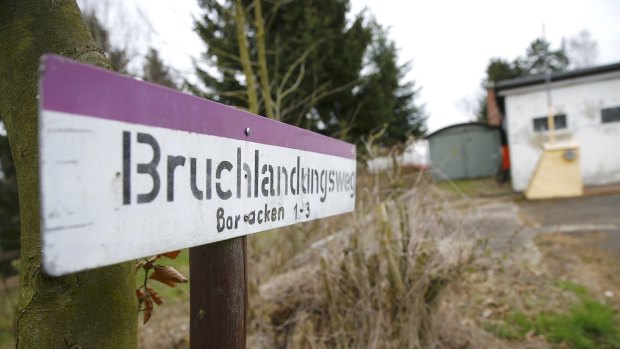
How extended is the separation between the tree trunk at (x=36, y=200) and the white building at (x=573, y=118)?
14236 mm

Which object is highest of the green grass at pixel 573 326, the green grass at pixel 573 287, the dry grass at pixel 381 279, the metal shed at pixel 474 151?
the metal shed at pixel 474 151

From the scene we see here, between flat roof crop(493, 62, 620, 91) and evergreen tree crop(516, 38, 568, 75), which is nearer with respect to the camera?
flat roof crop(493, 62, 620, 91)

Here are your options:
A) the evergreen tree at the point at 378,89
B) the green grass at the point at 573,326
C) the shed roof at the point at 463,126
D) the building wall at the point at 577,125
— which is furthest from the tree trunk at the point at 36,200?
the shed roof at the point at 463,126

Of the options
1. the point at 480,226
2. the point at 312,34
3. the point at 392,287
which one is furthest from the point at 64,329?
the point at 312,34

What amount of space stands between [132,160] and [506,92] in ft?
47.7

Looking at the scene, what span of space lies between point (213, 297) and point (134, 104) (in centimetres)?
61

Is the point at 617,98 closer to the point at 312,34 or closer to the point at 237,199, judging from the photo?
the point at 312,34

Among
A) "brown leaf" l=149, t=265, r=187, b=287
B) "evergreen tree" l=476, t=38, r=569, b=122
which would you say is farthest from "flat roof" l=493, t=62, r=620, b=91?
"evergreen tree" l=476, t=38, r=569, b=122

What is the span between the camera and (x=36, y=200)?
3.25 ft

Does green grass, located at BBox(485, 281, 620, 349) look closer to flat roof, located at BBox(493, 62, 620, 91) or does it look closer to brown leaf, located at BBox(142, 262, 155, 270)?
brown leaf, located at BBox(142, 262, 155, 270)

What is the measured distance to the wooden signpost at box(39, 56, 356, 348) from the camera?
0.59 metres

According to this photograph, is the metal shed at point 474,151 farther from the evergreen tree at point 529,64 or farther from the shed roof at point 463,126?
the evergreen tree at point 529,64

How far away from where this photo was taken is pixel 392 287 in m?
2.64

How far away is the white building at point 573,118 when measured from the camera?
12117mm
